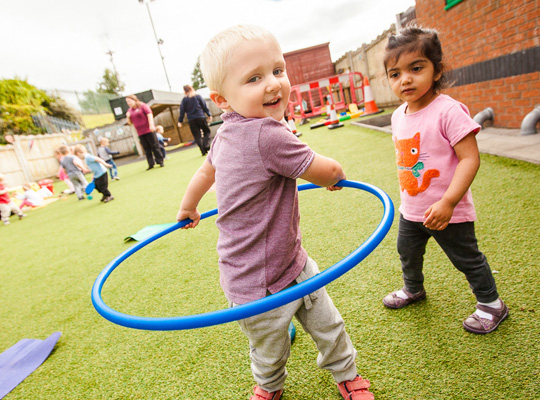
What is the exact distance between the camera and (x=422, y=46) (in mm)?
1402

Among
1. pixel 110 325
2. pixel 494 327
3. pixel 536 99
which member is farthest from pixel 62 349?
pixel 536 99

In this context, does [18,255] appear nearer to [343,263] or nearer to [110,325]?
[110,325]

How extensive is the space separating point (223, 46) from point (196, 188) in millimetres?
614

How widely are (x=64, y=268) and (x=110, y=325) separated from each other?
1.78 meters

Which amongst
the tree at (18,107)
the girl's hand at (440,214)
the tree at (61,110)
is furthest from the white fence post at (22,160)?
the girl's hand at (440,214)

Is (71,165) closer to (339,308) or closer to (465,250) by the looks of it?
(339,308)

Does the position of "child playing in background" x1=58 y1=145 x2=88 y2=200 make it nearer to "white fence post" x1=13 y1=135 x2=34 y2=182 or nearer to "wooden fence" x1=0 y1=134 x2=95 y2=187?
"wooden fence" x1=0 y1=134 x2=95 y2=187

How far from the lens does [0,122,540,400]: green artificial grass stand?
1366mm

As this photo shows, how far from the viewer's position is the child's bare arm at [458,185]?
1.26m

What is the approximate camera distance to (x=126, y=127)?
72.2ft

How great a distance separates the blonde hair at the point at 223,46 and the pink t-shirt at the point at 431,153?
0.75 meters

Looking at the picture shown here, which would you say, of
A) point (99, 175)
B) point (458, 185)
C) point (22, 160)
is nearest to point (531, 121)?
point (458, 185)

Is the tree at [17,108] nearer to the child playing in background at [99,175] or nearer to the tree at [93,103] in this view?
the tree at [93,103]

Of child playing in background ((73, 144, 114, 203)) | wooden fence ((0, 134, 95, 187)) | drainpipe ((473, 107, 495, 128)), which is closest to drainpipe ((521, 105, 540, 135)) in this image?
drainpipe ((473, 107, 495, 128))
